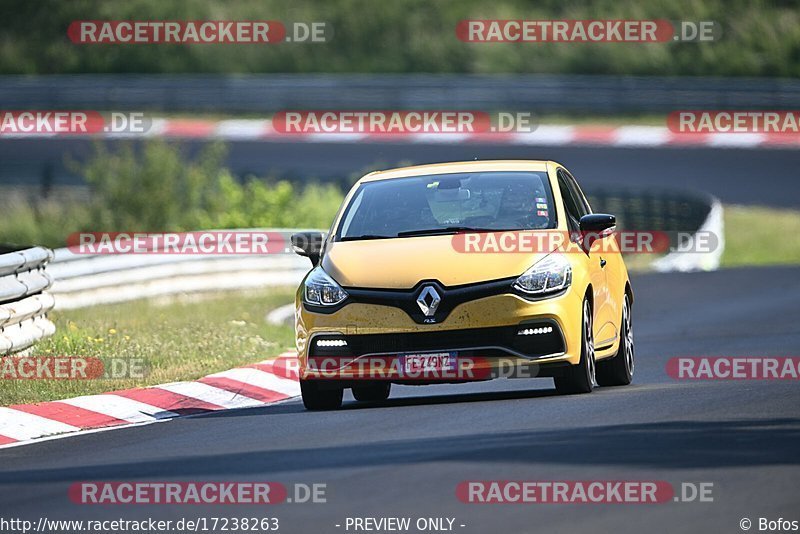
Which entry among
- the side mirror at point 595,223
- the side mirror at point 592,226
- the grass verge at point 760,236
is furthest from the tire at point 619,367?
the grass verge at point 760,236

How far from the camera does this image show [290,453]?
1025 cm

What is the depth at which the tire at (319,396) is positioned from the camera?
12.6 m

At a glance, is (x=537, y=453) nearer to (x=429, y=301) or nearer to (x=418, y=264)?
(x=429, y=301)

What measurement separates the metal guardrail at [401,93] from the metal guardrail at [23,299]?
29.0 meters

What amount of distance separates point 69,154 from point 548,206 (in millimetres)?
29769

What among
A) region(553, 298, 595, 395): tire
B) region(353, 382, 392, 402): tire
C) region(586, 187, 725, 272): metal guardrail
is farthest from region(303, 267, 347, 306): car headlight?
region(586, 187, 725, 272): metal guardrail

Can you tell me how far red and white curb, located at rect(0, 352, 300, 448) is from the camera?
1219 cm

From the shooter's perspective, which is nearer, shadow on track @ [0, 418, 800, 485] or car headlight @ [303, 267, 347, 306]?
shadow on track @ [0, 418, 800, 485]

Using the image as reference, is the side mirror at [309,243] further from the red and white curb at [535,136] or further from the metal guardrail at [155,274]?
the red and white curb at [535,136]

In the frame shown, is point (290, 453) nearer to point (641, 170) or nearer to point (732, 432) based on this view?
point (732, 432)

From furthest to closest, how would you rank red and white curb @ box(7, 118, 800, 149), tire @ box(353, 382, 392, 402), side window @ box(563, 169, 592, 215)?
red and white curb @ box(7, 118, 800, 149) < side window @ box(563, 169, 592, 215) < tire @ box(353, 382, 392, 402)

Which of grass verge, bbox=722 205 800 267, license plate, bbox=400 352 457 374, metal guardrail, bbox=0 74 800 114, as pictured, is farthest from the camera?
metal guardrail, bbox=0 74 800 114

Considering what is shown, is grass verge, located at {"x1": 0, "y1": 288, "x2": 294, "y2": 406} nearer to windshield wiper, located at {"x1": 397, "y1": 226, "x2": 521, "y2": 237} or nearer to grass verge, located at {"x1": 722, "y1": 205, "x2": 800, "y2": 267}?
windshield wiper, located at {"x1": 397, "y1": 226, "x2": 521, "y2": 237}

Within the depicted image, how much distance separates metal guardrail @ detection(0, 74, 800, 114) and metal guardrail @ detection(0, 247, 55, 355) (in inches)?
1140
